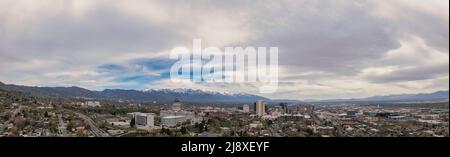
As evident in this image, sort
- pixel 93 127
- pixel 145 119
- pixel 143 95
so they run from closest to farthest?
pixel 93 127 → pixel 145 119 → pixel 143 95

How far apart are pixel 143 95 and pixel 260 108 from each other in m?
6.11

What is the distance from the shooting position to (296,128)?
1157cm

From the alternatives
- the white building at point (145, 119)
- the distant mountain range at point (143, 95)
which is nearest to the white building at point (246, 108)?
the distant mountain range at point (143, 95)

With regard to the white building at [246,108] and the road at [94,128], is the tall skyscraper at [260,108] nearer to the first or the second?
the white building at [246,108]

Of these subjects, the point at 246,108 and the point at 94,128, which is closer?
the point at 94,128

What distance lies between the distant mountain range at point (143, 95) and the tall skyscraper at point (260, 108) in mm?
604

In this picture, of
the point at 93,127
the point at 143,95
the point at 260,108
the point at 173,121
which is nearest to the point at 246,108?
the point at 260,108

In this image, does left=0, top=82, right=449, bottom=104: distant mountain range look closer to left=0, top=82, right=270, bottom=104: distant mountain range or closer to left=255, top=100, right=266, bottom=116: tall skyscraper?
left=0, top=82, right=270, bottom=104: distant mountain range

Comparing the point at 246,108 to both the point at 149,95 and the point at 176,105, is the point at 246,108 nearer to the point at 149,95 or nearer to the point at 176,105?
the point at 176,105

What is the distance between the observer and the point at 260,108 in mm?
15961

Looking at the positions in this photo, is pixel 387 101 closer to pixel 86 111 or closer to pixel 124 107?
pixel 124 107

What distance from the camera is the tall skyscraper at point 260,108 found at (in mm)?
15438
